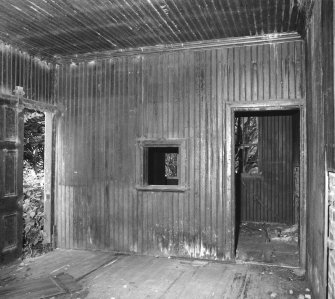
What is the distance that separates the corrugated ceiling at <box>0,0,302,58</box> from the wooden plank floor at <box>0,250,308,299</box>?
148 inches

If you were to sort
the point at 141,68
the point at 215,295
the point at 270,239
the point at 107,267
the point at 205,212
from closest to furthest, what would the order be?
the point at 215,295 < the point at 107,267 < the point at 205,212 < the point at 141,68 < the point at 270,239

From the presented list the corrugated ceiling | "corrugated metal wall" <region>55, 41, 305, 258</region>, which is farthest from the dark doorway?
the corrugated ceiling

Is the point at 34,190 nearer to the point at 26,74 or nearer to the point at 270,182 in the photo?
the point at 26,74

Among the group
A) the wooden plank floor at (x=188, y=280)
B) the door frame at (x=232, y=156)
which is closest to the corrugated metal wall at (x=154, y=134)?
the door frame at (x=232, y=156)

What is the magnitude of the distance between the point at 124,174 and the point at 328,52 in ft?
13.2

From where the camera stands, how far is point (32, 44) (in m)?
5.48

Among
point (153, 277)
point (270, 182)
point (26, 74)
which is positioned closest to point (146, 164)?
point (153, 277)

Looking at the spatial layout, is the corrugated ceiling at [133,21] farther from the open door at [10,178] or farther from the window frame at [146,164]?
the window frame at [146,164]

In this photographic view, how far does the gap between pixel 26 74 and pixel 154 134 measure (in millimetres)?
2574

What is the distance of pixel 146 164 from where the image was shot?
5898mm

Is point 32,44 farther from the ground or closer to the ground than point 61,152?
farther from the ground

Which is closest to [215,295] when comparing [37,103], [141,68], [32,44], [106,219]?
[106,219]

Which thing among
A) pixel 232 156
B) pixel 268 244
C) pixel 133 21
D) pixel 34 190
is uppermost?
pixel 133 21

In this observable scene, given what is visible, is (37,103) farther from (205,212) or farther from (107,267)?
(205,212)
